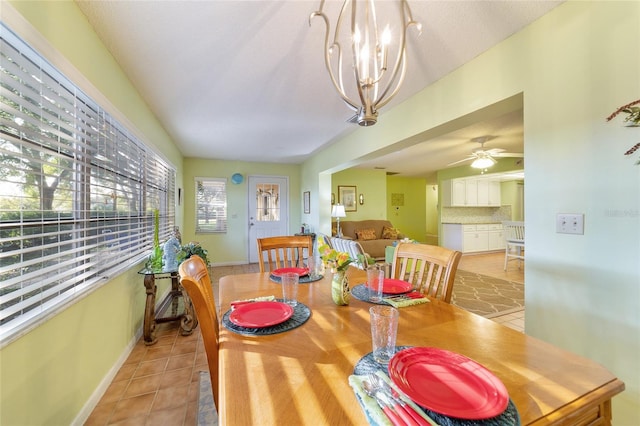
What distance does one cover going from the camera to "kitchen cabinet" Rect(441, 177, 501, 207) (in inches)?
266

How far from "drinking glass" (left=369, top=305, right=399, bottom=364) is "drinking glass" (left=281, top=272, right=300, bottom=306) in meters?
0.51

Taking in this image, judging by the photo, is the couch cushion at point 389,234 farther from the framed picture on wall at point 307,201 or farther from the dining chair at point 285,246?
the dining chair at point 285,246

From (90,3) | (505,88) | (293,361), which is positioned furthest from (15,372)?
(505,88)

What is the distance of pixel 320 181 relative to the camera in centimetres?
490

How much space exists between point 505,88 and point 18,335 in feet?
9.08

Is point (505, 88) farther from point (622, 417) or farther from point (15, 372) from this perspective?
point (15, 372)

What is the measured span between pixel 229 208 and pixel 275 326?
491cm

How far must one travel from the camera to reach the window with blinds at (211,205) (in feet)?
17.7

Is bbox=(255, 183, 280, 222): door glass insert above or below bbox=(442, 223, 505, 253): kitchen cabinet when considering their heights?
above

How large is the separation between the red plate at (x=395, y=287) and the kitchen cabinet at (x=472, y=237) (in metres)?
5.85

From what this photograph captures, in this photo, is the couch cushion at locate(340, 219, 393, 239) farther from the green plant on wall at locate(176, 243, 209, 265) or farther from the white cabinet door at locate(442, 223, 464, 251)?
the green plant on wall at locate(176, 243, 209, 265)

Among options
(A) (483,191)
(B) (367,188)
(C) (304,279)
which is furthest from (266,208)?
(A) (483,191)

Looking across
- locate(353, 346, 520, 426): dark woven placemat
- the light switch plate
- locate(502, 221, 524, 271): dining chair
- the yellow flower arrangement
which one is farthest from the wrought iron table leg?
locate(502, 221, 524, 271): dining chair

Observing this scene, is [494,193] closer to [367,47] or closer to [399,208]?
[399,208]
